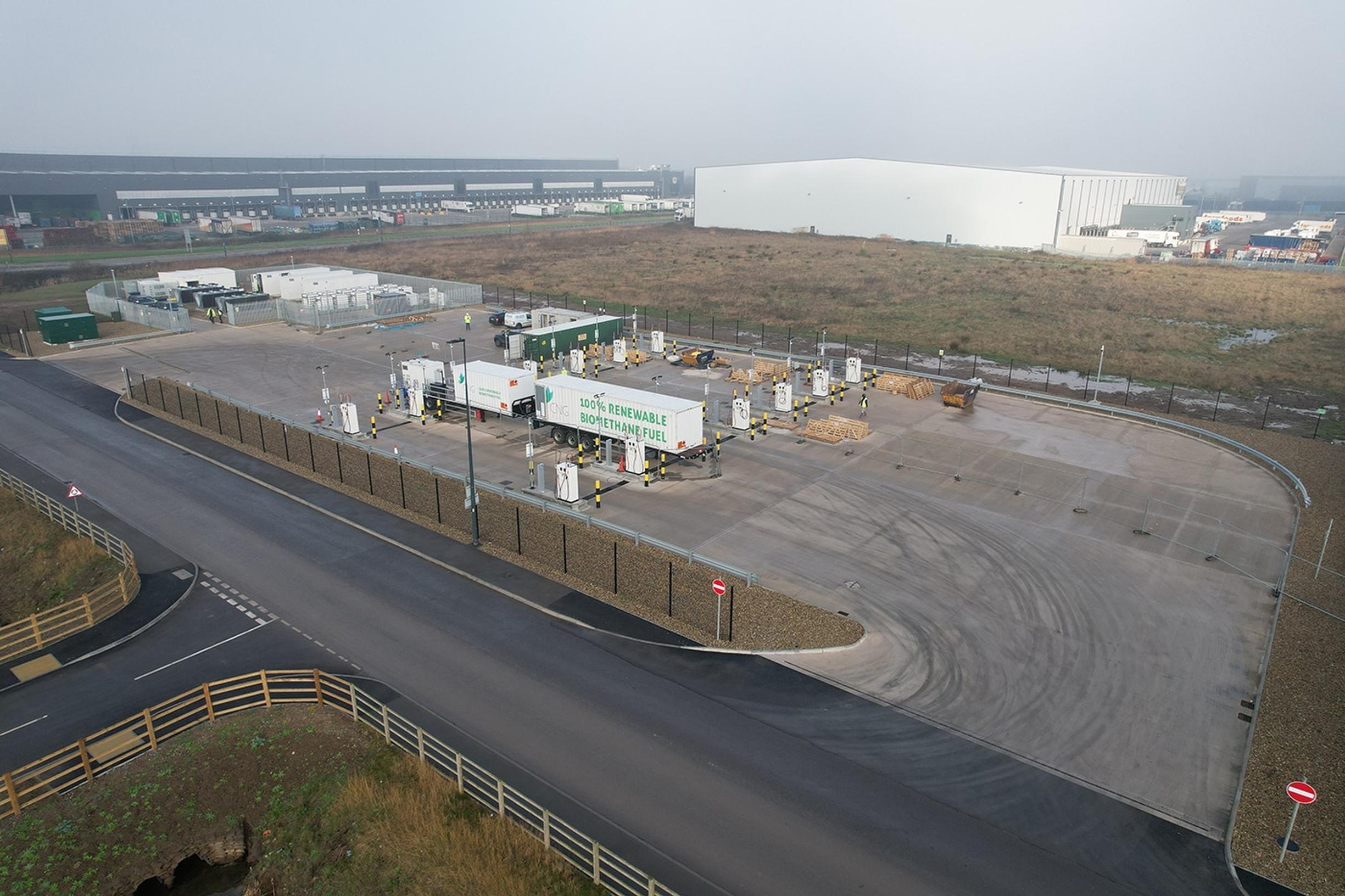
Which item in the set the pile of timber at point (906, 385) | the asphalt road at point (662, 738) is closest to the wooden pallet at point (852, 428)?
the pile of timber at point (906, 385)

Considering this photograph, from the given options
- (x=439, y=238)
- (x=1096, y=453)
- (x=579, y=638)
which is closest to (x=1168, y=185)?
(x=439, y=238)

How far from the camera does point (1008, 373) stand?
181 feet

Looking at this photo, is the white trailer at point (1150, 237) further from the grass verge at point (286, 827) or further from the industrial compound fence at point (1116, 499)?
the grass verge at point (286, 827)

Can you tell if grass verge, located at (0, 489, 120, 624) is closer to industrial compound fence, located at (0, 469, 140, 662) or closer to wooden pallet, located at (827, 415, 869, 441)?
industrial compound fence, located at (0, 469, 140, 662)

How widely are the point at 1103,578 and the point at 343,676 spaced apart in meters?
24.2

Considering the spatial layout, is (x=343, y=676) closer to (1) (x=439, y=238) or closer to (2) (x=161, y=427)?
(2) (x=161, y=427)

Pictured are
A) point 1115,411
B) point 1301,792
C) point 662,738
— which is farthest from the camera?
point 1115,411

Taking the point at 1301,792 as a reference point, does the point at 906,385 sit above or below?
above

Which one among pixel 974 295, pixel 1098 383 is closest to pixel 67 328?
pixel 1098 383

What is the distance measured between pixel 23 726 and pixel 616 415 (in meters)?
23.0

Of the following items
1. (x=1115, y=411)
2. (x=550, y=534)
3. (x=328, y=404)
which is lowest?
(x=550, y=534)

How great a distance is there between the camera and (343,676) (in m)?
20.8

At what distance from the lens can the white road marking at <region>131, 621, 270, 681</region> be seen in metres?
21.5

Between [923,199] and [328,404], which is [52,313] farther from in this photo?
[923,199]
